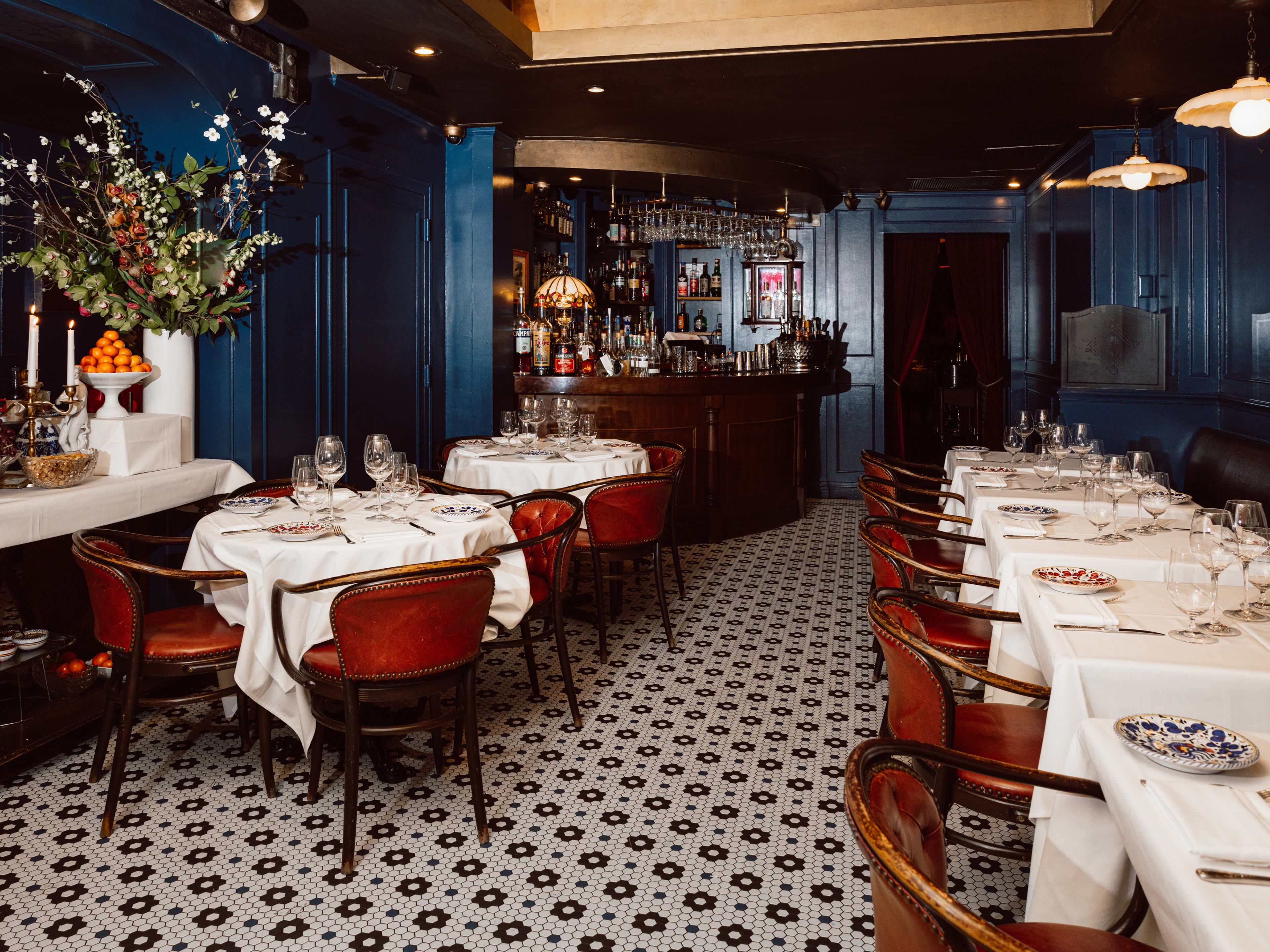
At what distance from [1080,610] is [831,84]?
178 inches

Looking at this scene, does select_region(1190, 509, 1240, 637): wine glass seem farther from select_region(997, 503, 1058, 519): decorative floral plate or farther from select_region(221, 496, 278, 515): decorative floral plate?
select_region(221, 496, 278, 515): decorative floral plate

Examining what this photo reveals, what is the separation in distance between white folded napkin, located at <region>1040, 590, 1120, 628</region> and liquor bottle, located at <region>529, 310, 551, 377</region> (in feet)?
17.8

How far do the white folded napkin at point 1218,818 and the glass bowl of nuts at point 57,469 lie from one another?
12.5ft

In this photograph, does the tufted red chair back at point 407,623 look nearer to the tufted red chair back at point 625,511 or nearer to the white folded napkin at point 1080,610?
the white folded napkin at point 1080,610

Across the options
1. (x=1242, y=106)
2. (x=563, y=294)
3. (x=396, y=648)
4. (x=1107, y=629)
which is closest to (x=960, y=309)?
(x=563, y=294)

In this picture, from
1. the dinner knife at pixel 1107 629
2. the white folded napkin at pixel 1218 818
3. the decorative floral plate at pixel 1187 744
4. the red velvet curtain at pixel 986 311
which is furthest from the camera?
the red velvet curtain at pixel 986 311

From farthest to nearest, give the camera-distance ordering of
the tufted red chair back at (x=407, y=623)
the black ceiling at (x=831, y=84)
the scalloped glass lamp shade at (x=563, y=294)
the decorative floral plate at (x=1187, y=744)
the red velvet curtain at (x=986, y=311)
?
the red velvet curtain at (x=986, y=311) → the scalloped glass lamp shade at (x=563, y=294) → the black ceiling at (x=831, y=84) → the tufted red chair back at (x=407, y=623) → the decorative floral plate at (x=1187, y=744)

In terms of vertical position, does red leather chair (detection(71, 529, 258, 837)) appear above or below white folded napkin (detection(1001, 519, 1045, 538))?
below

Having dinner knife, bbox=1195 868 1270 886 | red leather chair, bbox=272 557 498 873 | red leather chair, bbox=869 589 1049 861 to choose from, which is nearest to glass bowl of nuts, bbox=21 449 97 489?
red leather chair, bbox=272 557 498 873

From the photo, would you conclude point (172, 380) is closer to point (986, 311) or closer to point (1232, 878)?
point (1232, 878)

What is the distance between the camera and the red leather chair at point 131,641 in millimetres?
3041

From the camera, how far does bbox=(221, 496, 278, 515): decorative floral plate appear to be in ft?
11.8

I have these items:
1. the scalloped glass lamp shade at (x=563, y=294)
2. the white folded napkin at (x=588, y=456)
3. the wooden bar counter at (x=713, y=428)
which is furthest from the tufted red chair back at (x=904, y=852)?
the scalloped glass lamp shade at (x=563, y=294)

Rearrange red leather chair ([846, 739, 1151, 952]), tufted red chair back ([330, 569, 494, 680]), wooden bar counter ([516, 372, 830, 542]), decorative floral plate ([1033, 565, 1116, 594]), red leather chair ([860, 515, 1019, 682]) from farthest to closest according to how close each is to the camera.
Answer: wooden bar counter ([516, 372, 830, 542]), red leather chair ([860, 515, 1019, 682]), tufted red chair back ([330, 569, 494, 680]), decorative floral plate ([1033, 565, 1116, 594]), red leather chair ([846, 739, 1151, 952])
